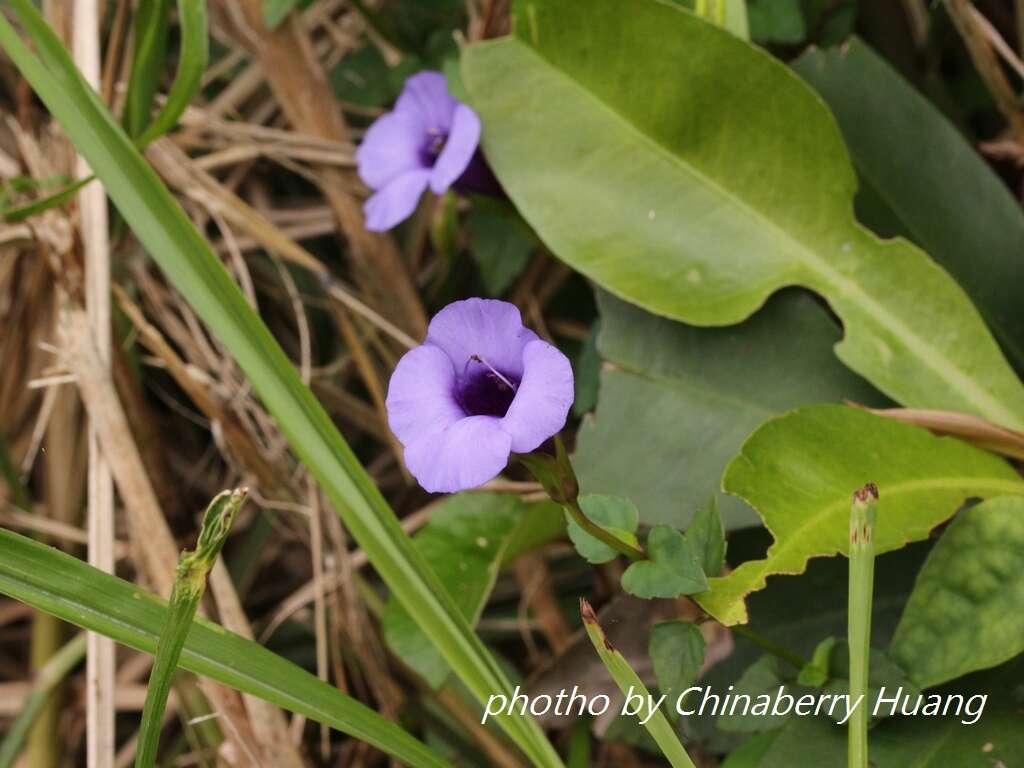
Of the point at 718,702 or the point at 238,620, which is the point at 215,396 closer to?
the point at 238,620

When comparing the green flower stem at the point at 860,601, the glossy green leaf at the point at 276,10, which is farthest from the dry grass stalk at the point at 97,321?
the green flower stem at the point at 860,601

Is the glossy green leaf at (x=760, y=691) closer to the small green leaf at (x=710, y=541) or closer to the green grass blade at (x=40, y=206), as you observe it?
the small green leaf at (x=710, y=541)

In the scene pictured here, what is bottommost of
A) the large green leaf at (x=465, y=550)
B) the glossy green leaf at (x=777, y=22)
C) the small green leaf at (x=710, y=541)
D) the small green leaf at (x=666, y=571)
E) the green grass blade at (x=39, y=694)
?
the large green leaf at (x=465, y=550)

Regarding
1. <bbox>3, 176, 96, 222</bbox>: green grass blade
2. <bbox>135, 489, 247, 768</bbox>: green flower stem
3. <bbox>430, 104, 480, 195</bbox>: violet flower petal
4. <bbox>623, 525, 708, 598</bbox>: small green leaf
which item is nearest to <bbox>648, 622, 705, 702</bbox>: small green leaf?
<bbox>623, 525, 708, 598</bbox>: small green leaf

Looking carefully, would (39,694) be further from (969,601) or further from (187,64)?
(969,601)

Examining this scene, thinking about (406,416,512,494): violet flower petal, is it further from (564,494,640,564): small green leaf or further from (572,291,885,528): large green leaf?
(572,291,885,528): large green leaf

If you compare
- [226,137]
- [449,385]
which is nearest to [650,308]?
[449,385]
